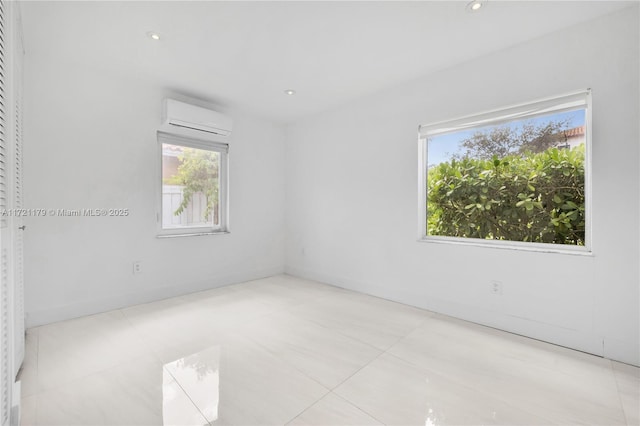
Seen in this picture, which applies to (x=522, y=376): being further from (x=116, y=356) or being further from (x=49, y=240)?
(x=49, y=240)

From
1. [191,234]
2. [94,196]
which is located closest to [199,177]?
[191,234]

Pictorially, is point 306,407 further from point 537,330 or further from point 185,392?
point 537,330

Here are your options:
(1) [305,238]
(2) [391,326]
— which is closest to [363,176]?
(1) [305,238]

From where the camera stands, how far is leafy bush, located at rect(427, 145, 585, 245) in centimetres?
226

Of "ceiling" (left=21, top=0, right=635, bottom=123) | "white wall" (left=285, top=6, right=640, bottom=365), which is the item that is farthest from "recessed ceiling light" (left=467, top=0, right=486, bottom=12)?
"white wall" (left=285, top=6, right=640, bottom=365)

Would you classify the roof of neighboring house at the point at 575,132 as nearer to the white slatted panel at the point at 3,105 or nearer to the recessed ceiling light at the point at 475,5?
the recessed ceiling light at the point at 475,5

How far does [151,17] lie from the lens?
6.51 feet

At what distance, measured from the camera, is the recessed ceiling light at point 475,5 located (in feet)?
6.08

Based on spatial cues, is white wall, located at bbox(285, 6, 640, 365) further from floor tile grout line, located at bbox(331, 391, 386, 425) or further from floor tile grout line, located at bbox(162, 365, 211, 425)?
floor tile grout line, located at bbox(162, 365, 211, 425)

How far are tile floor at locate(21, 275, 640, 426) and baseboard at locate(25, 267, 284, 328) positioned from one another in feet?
0.31

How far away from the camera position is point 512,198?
2547 millimetres

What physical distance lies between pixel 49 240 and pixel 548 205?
14.0ft

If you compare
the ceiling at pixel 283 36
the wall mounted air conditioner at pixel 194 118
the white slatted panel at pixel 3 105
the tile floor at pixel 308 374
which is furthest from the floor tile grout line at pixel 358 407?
the wall mounted air conditioner at pixel 194 118

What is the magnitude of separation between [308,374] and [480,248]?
6.01ft
